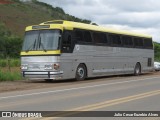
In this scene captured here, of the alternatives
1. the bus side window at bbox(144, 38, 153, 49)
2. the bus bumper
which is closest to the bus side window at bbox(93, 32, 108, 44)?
the bus bumper

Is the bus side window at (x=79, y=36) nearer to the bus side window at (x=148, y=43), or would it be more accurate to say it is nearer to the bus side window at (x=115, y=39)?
the bus side window at (x=115, y=39)

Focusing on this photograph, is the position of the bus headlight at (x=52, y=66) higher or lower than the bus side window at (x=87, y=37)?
lower

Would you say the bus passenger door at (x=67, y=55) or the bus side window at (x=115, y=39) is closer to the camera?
the bus passenger door at (x=67, y=55)

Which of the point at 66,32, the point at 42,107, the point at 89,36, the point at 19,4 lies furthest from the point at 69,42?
the point at 19,4

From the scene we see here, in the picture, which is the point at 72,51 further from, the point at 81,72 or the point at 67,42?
the point at 81,72

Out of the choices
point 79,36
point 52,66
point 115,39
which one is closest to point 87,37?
point 79,36

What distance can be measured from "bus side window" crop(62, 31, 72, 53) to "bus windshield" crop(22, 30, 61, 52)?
0.43 meters

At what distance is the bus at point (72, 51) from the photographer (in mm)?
23625

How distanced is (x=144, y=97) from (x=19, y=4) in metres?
97.8

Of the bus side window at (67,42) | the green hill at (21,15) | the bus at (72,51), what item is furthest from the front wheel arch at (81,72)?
the green hill at (21,15)

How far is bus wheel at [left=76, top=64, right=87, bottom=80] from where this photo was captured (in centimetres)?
2538

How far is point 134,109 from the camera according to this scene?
12.6 m

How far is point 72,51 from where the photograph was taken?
24625 mm

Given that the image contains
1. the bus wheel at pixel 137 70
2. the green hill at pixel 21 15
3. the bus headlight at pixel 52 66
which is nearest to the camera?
the bus headlight at pixel 52 66
